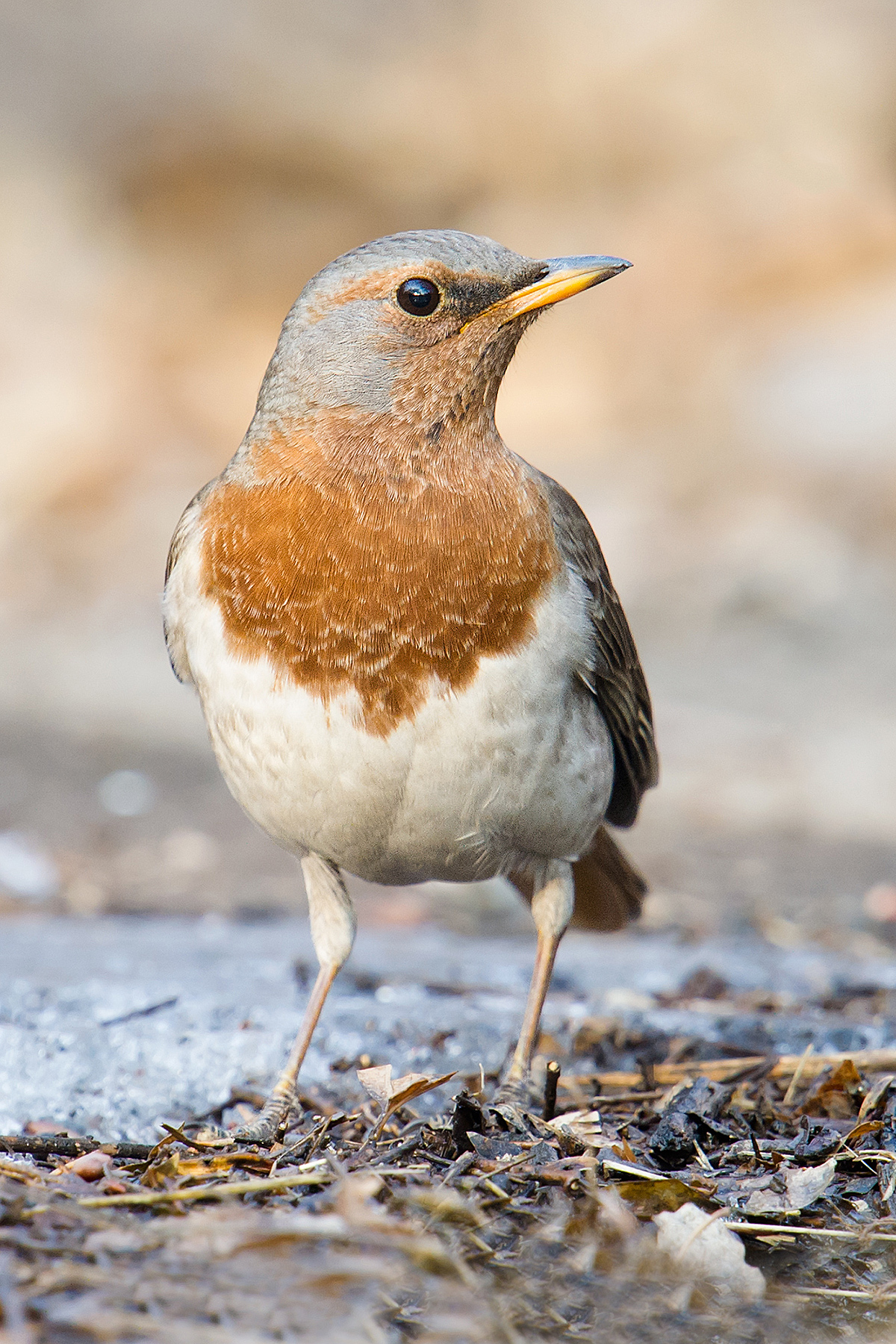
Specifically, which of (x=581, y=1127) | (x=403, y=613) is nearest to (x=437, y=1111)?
(x=581, y=1127)

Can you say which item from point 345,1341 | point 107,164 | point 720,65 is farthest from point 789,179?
point 345,1341

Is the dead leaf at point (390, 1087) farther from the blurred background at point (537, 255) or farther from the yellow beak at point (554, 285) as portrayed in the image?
the blurred background at point (537, 255)

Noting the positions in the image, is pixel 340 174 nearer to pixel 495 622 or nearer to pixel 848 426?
pixel 848 426

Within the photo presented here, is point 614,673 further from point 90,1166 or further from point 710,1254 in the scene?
point 90,1166

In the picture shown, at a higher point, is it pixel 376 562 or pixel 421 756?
pixel 376 562

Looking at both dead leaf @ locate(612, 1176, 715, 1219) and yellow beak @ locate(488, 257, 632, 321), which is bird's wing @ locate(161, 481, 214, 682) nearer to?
yellow beak @ locate(488, 257, 632, 321)

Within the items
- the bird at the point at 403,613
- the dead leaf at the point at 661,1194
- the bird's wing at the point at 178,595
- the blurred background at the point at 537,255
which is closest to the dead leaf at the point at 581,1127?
the dead leaf at the point at 661,1194
